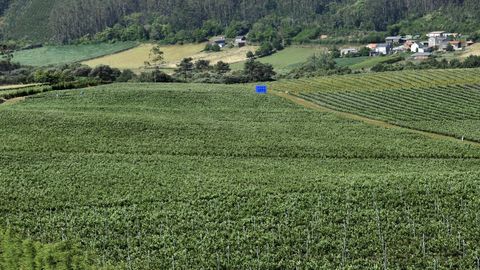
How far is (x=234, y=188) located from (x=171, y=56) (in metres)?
139

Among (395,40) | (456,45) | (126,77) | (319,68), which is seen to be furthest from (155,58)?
(456,45)

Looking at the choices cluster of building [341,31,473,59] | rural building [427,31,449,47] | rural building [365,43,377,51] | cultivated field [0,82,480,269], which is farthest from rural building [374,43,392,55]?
cultivated field [0,82,480,269]

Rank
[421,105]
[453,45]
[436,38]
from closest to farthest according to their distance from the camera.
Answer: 1. [421,105]
2. [453,45]
3. [436,38]

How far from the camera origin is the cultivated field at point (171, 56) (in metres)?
175

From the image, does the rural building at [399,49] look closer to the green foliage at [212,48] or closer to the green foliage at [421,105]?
the green foliage at [212,48]

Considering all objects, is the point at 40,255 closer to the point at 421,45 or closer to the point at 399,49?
the point at 399,49

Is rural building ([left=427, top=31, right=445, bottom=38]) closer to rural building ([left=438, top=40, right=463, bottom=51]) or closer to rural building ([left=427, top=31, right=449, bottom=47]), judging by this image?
rural building ([left=427, top=31, right=449, bottom=47])

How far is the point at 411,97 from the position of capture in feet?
311

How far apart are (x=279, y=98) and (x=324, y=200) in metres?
47.9

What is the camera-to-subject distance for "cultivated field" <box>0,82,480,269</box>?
40844 mm

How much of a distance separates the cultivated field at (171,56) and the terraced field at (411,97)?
70.5m

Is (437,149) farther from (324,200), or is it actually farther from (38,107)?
(38,107)

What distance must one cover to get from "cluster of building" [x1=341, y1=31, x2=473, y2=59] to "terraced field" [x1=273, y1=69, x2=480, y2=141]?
60955 millimetres

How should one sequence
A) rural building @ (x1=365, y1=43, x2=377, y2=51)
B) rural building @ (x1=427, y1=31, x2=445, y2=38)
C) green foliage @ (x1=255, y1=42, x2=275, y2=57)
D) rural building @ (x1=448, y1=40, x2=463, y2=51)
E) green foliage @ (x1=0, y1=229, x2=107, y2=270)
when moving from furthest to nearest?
rural building @ (x1=427, y1=31, x2=445, y2=38) → green foliage @ (x1=255, y1=42, x2=275, y2=57) → rural building @ (x1=365, y1=43, x2=377, y2=51) → rural building @ (x1=448, y1=40, x2=463, y2=51) → green foliage @ (x1=0, y1=229, x2=107, y2=270)
